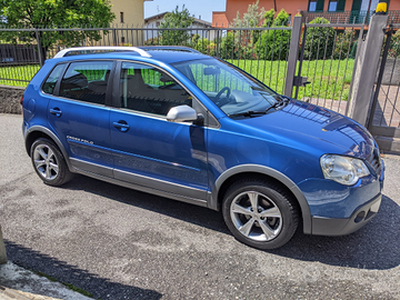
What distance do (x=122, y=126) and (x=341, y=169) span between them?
7.26ft

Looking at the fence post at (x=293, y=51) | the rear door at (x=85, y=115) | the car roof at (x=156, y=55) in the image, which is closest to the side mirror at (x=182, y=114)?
the car roof at (x=156, y=55)

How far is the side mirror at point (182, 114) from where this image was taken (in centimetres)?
297

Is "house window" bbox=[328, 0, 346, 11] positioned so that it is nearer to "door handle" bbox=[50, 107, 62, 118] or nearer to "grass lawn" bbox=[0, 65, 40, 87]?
Result: "grass lawn" bbox=[0, 65, 40, 87]

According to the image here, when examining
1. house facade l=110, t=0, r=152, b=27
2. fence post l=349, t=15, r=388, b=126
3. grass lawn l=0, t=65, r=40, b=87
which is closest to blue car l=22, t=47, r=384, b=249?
fence post l=349, t=15, r=388, b=126

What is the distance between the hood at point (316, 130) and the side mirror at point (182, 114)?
19.1 inches

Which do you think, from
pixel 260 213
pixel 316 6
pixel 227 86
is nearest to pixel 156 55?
pixel 227 86

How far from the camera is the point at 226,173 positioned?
3025 millimetres

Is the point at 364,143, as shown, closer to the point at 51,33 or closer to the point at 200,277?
the point at 200,277

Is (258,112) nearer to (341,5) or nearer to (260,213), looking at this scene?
(260,213)

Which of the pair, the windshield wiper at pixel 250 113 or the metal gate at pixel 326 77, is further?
the metal gate at pixel 326 77

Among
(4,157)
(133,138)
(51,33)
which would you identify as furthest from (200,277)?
(51,33)

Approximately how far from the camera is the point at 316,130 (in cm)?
303

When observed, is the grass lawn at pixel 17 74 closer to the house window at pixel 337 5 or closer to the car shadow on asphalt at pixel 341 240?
the car shadow on asphalt at pixel 341 240

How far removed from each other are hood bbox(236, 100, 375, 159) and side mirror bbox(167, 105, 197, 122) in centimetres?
48
